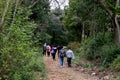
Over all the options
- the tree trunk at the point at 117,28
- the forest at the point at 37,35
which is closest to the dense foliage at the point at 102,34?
the forest at the point at 37,35

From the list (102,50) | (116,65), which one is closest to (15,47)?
(116,65)

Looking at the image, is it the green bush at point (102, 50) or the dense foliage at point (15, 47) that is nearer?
the dense foliage at point (15, 47)

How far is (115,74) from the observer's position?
18.5 meters

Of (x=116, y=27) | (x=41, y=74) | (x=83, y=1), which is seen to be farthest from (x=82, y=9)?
(x=41, y=74)

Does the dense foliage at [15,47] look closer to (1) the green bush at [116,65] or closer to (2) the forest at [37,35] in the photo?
(2) the forest at [37,35]

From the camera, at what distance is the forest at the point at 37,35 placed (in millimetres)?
11406

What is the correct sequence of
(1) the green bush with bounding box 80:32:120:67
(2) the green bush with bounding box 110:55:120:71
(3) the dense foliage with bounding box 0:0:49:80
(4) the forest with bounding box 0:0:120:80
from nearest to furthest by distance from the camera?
(3) the dense foliage with bounding box 0:0:49:80 → (4) the forest with bounding box 0:0:120:80 → (2) the green bush with bounding box 110:55:120:71 → (1) the green bush with bounding box 80:32:120:67

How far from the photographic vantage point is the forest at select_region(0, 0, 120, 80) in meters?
11.4

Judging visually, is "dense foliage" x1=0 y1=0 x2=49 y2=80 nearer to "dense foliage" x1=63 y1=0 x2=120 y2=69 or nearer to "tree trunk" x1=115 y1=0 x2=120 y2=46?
"dense foliage" x1=63 y1=0 x2=120 y2=69

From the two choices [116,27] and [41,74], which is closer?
[41,74]

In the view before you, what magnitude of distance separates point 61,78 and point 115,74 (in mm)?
3566

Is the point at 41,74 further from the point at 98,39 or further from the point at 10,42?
the point at 98,39

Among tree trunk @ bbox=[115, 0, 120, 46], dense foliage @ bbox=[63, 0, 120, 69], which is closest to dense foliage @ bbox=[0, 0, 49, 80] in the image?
dense foliage @ bbox=[63, 0, 120, 69]

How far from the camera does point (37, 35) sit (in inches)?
528
